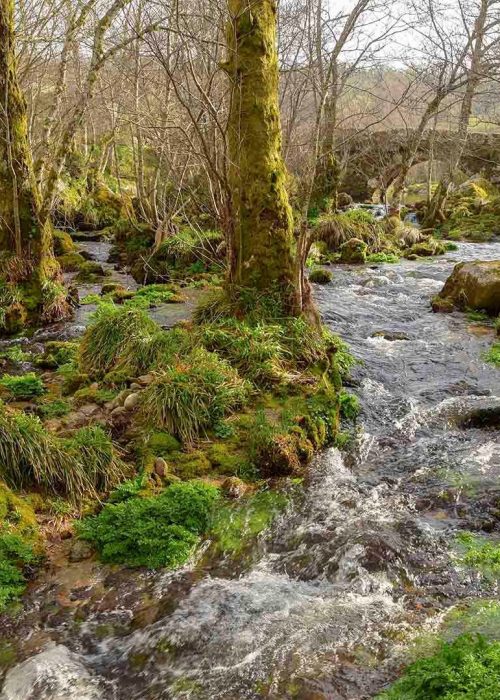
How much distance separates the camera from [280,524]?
4766mm

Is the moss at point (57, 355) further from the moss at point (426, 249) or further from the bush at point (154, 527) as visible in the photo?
the moss at point (426, 249)

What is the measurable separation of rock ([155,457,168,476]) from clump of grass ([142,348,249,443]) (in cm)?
44

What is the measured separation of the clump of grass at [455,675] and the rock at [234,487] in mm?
2185

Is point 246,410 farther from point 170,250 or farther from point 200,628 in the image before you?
point 170,250

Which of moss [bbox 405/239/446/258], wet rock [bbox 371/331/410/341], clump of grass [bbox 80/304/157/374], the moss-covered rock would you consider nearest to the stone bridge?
moss [bbox 405/239/446/258]

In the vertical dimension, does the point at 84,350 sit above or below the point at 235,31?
below

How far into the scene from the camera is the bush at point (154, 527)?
4.34 metres

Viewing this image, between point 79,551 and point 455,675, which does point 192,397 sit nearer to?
point 79,551

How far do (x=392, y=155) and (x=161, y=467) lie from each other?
2322 cm

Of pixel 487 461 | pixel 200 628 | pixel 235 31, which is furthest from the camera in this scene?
pixel 235 31

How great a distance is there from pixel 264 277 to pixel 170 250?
7006 mm

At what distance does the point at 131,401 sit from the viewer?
607 cm

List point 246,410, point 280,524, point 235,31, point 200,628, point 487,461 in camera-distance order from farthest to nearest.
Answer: point 235,31, point 246,410, point 487,461, point 280,524, point 200,628

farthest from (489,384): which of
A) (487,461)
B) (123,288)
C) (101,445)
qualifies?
(123,288)
